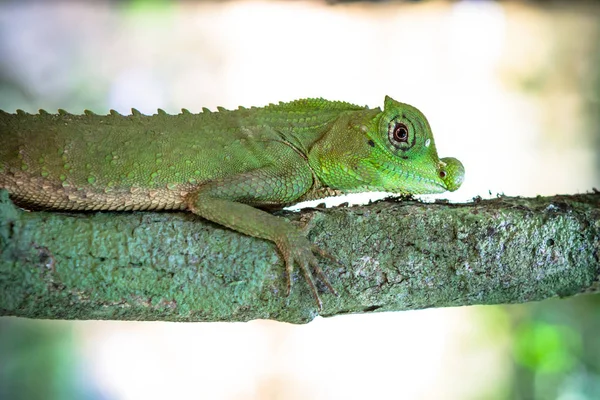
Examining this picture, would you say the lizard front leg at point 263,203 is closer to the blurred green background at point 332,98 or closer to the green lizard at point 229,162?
the green lizard at point 229,162

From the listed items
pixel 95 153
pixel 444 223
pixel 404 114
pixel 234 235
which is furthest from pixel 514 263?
pixel 95 153

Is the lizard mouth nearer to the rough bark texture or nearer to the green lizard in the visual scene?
A: the green lizard

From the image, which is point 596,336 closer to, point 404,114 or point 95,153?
point 404,114

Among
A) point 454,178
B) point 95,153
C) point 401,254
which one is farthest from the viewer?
point 454,178

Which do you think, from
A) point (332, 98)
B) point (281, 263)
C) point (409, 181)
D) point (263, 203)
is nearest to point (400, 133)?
point (409, 181)

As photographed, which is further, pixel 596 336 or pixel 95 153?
pixel 596 336

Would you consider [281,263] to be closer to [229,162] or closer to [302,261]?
[302,261]
